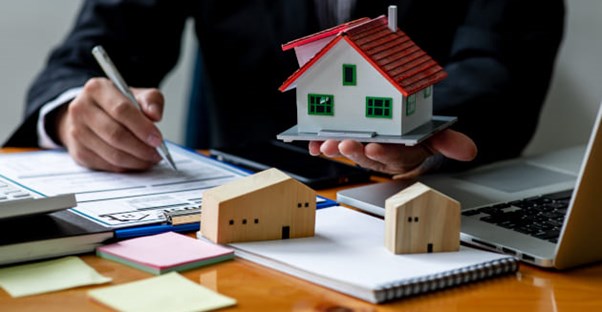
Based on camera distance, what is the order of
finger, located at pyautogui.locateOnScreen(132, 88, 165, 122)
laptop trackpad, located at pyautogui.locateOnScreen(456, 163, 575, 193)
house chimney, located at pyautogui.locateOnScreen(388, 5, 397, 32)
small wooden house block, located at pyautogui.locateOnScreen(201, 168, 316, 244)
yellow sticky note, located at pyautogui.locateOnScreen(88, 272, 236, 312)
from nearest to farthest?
yellow sticky note, located at pyautogui.locateOnScreen(88, 272, 236, 312)
small wooden house block, located at pyautogui.locateOnScreen(201, 168, 316, 244)
house chimney, located at pyautogui.locateOnScreen(388, 5, 397, 32)
laptop trackpad, located at pyautogui.locateOnScreen(456, 163, 575, 193)
finger, located at pyautogui.locateOnScreen(132, 88, 165, 122)

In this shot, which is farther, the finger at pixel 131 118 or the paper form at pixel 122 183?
the finger at pixel 131 118

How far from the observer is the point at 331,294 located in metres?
0.66

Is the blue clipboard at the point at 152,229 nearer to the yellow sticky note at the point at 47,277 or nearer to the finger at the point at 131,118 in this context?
the yellow sticky note at the point at 47,277

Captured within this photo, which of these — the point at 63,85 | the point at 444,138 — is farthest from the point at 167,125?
the point at 444,138

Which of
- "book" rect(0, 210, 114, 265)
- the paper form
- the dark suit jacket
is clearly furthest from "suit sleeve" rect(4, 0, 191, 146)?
"book" rect(0, 210, 114, 265)

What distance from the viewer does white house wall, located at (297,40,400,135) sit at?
30.7 inches

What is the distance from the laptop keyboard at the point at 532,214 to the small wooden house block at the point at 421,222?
4.1 inches

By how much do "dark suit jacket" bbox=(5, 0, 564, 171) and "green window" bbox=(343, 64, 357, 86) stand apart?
0.40 metres

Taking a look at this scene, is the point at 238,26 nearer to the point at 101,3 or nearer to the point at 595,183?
the point at 101,3

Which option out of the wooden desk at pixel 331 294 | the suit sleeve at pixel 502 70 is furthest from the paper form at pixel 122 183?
the suit sleeve at pixel 502 70

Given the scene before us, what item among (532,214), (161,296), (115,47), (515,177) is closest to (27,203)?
(161,296)

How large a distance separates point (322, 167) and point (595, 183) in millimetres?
445

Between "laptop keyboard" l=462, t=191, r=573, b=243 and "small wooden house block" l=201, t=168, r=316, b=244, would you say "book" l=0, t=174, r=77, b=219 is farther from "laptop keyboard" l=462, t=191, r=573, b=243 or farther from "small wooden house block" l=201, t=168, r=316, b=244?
"laptop keyboard" l=462, t=191, r=573, b=243

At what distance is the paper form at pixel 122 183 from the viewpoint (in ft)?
2.77
